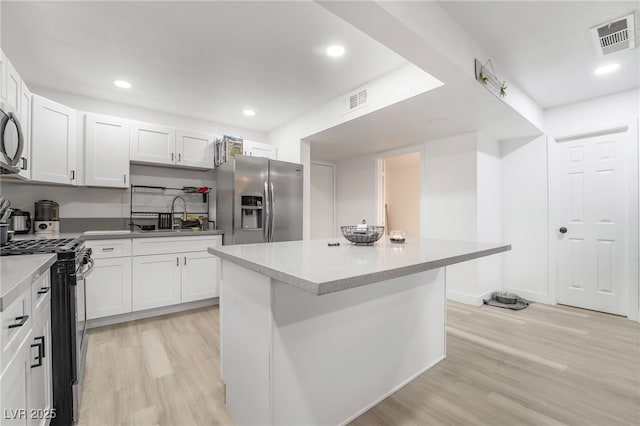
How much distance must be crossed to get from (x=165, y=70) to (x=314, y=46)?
1.47 meters

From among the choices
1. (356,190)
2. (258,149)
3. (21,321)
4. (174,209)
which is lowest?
(21,321)

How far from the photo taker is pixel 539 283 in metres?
3.64

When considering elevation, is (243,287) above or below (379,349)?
above

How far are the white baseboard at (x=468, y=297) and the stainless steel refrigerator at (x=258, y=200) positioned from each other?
7.16 ft

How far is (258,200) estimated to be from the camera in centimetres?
346

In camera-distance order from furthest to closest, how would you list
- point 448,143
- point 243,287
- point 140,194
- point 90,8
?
point 448,143, point 140,194, point 90,8, point 243,287

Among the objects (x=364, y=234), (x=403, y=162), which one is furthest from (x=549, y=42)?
(x=403, y=162)

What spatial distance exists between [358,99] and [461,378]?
260cm

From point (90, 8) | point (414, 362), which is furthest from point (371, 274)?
point (90, 8)

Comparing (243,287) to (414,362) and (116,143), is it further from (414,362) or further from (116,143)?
(116,143)

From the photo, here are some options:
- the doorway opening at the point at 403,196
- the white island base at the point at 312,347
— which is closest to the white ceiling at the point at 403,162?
the doorway opening at the point at 403,196

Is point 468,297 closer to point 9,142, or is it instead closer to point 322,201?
point 322,201

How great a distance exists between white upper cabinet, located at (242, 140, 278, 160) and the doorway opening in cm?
311

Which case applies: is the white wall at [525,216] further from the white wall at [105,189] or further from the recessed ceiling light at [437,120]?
the white wall at [105,189]
